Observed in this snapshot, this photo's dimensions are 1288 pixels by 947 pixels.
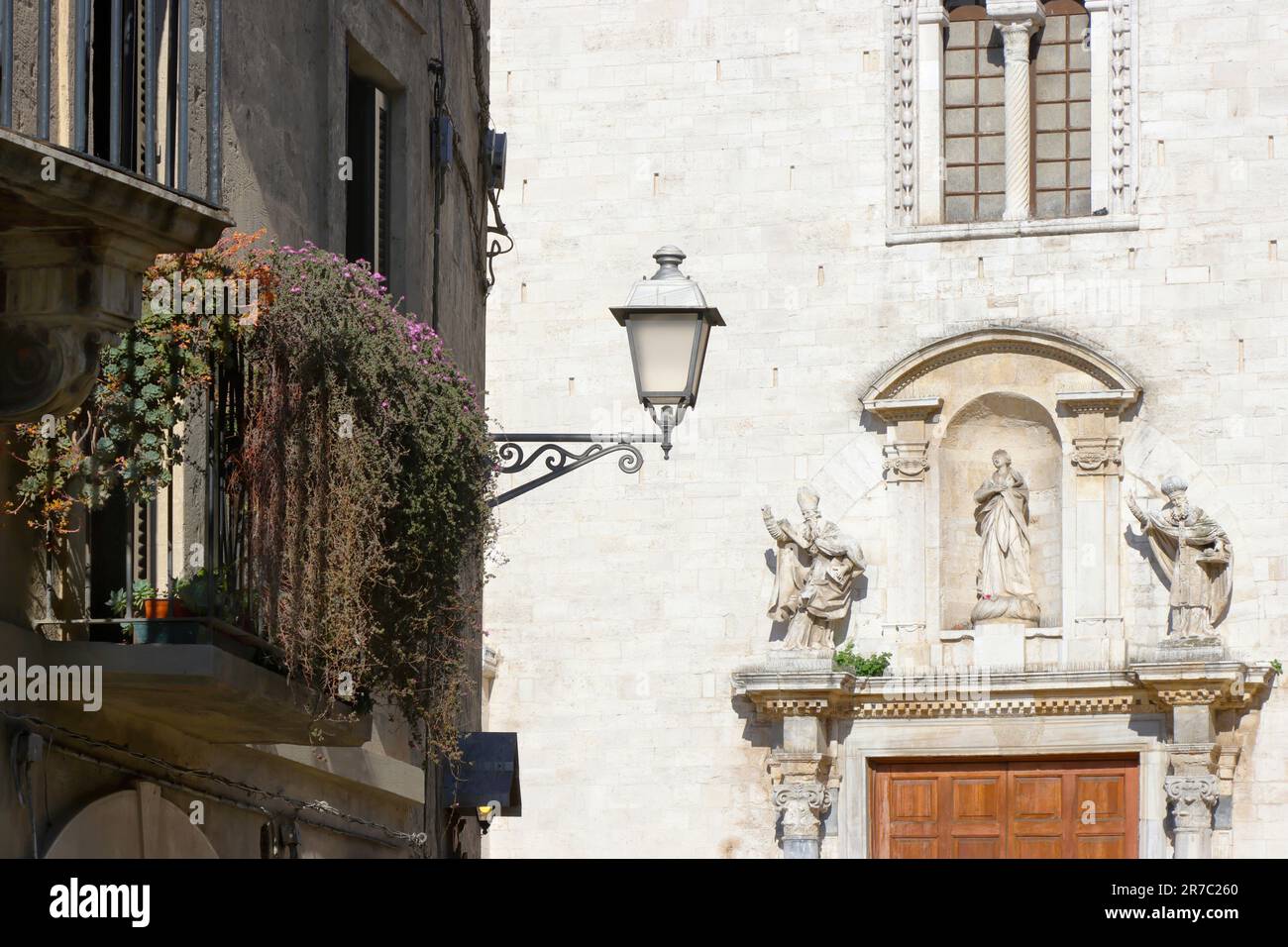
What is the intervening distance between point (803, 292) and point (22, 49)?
15.7 m

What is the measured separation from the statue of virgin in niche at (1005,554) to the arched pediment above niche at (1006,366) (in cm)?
88

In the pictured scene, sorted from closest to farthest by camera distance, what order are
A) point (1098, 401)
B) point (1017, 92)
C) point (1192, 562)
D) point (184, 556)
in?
point (184, 556), point (1192, 562), point (1098, 401), point (1017, 92)

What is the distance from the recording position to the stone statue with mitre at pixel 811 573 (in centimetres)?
2116

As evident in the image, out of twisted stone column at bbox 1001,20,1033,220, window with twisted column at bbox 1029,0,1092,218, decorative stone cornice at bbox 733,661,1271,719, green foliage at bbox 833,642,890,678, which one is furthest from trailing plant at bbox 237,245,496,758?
window with twisted column at bbox 1029,0,1092,218

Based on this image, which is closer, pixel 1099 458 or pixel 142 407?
pixel 142 407

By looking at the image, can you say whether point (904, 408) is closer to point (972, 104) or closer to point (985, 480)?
point (985, 480)

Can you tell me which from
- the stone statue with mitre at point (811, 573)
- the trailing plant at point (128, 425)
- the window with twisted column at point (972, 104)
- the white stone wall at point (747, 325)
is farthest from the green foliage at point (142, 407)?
the window with twisted column at point (972, 104)

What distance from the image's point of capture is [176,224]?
5770 millimetres

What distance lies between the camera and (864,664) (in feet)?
69.3

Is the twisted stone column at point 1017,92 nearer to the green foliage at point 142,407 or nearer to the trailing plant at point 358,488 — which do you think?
the trailing plant at point 358,488

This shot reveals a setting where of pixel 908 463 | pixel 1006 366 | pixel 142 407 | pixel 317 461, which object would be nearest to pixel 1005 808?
pixel 908 463

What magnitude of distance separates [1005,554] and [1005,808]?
79.4 inches

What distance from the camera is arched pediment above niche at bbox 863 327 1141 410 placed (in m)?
21.0
